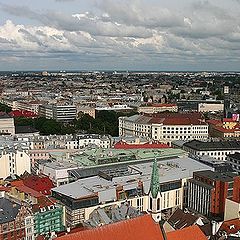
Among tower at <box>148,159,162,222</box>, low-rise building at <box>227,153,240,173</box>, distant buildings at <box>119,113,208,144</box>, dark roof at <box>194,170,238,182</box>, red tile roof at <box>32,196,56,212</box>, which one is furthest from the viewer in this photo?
distant buildings at <box>119,113,208,144</box>

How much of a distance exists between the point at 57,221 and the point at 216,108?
133610mm

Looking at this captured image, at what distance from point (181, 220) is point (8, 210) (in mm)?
18668

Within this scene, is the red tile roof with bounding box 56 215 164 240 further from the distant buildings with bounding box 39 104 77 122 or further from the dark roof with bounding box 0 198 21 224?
→ the distant buildings with bounding box 39 104 77 122

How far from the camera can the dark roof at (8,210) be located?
46.8m

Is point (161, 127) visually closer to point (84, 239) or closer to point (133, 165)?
point (133, 165)

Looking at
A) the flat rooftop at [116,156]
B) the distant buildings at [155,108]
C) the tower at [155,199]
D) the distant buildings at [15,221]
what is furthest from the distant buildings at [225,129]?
the tower at [155,199]

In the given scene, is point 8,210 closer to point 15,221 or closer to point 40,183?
point 15,221

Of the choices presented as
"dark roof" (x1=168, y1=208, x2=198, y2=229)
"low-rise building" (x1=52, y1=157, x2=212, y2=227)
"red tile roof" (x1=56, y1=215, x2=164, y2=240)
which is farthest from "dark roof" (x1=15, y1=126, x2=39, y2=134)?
"red tile roof" (x1=56, y1=215, x2=164, y2=240)

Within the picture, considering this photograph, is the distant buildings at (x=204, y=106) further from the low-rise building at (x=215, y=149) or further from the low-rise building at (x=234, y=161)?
the low-rise building at (x=234, y=161)

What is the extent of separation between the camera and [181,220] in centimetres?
4850

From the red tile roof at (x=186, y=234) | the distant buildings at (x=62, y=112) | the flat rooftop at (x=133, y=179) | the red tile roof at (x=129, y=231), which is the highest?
the red tile roof at (x=129, y=231)

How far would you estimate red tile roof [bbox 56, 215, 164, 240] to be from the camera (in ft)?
110

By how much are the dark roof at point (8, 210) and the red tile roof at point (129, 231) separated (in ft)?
53.7

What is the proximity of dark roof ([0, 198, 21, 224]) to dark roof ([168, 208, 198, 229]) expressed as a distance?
16.7 metres
